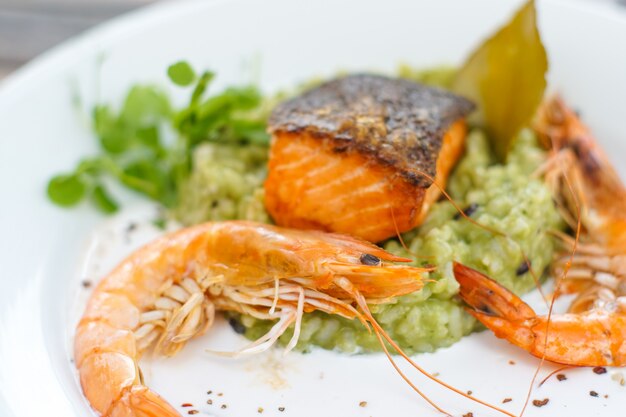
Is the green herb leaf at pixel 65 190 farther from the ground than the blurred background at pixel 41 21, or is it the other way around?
the blurred background at pixel 41 21

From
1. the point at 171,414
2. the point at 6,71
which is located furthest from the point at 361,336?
the point at 6,71

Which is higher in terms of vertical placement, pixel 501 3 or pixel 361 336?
pixel 501 3

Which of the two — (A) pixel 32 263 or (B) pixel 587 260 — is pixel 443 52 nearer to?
(B) pixel 587 260

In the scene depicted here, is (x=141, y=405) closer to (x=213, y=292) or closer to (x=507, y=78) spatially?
(x=213, y=292)

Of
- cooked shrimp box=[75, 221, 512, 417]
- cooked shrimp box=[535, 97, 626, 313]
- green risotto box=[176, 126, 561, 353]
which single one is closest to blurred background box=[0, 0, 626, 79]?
cooked shrimp box=[535, 97, 626, 313]

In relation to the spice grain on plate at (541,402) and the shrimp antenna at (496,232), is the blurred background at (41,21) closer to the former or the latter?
the shrimp antenna at (496,232)

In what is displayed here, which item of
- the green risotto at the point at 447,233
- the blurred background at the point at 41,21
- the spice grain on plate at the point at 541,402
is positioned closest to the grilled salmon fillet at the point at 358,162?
the green risotto at the point at 447,233
